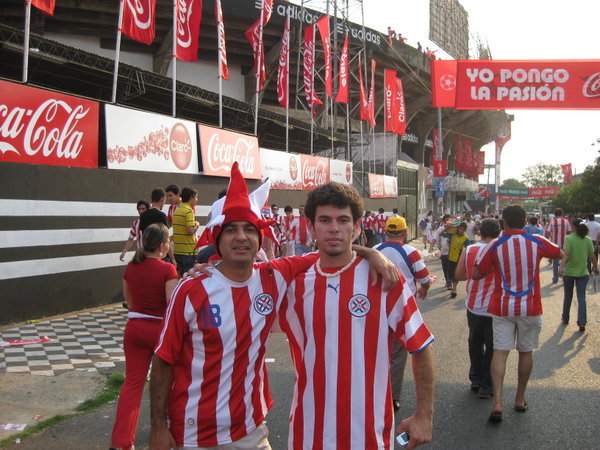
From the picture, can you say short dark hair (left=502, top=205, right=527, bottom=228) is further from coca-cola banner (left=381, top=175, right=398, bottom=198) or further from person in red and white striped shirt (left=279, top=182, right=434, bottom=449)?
coca-cola banner (left=381, top=175, right=398, bottom=198)

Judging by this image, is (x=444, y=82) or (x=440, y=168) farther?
(x=440, y=168)

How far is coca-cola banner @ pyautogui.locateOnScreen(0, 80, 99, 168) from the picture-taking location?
8.28 meters

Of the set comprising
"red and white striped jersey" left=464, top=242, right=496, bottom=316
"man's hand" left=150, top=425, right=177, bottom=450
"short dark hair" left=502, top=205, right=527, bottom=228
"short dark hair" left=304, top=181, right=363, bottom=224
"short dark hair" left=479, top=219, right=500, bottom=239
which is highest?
"short dark hair" left=304, top=181, right=363, bottom=224

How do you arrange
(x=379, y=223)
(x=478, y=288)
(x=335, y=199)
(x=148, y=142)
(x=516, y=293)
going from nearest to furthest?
(x=335, y=199), (x=516, y=293), (x=478, y=288), (x=148, y=142), (x=379, y=223)

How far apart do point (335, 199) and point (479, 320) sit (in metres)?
3.75

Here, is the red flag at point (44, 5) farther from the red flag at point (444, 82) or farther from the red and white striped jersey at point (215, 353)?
the red and white striped jersey at point (215, 353)

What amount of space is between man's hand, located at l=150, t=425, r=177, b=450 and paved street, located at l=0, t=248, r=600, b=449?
205cm

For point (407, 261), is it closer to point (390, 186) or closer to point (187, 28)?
point (187, 28)

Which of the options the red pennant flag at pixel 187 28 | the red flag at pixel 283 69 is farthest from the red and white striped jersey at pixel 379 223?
the red pennant flag at pixel 187 28

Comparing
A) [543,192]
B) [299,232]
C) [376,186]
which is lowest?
[299,232]

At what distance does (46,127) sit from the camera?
8.88m

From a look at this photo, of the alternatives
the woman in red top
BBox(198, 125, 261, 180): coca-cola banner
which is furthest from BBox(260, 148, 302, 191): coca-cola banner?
the woman in red top

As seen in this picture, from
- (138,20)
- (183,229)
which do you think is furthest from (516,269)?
(138,20)

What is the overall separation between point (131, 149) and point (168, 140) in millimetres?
1241
